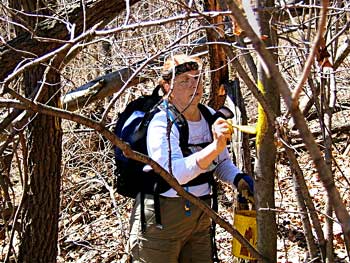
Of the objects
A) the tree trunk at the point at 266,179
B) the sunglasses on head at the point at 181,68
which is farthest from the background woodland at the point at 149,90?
the sunglasses on head at the point at 181,68

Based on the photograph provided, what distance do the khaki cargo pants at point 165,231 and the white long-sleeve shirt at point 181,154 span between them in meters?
0.09

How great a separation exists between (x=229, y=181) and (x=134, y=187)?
1.58 feet

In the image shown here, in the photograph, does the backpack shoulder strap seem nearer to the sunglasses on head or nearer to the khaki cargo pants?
the sunglasses on head

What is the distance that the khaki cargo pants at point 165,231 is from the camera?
3061mm

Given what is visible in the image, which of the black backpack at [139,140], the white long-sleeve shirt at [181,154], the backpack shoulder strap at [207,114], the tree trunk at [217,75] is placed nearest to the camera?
the white long-sleeve shirt at [181,154]

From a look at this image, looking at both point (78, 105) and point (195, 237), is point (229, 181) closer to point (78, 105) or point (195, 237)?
point (195, 237)

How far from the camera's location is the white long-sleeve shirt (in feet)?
8.87

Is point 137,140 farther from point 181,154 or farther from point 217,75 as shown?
point 217,75

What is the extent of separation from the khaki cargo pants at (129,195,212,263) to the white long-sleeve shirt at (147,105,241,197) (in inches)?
3.4

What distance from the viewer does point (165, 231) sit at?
308 cm

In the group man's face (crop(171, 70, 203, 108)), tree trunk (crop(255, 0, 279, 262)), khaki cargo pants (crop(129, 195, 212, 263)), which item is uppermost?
man's face (crop(171, 70, 203, 108))

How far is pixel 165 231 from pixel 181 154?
47 centimetres

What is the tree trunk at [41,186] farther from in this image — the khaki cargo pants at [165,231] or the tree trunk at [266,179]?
the tree trunk at [266,179]

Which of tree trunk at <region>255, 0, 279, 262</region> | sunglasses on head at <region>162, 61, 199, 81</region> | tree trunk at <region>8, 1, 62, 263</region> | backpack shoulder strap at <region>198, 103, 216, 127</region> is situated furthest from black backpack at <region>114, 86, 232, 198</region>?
tree trunk at <region>8, 1, 62, 263</region>
